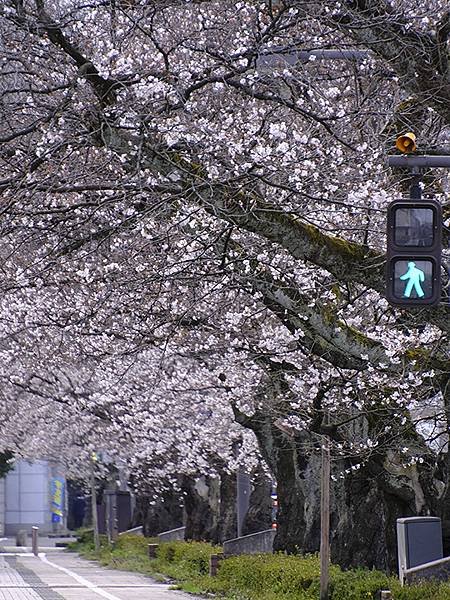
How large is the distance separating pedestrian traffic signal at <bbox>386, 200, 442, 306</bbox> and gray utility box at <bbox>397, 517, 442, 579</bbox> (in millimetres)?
7989

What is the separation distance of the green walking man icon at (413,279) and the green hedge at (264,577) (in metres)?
6.37

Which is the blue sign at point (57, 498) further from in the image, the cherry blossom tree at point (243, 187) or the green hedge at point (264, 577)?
the cherry blossom tree at point (243, 187)

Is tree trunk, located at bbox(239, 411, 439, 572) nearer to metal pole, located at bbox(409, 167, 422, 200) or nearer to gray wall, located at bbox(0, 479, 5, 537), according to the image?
metal pole, located at bbox(409, 167, 422, 200)

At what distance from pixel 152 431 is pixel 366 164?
1897cm

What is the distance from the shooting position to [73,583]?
26344mm

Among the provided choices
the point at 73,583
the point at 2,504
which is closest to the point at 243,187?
the point at 73,583

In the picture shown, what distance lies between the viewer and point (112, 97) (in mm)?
11555

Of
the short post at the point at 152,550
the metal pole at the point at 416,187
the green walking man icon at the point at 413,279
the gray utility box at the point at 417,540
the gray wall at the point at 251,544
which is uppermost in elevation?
the metal pole at the point at 416,187

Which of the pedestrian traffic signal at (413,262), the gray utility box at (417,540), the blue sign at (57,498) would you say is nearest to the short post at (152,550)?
the gray utility box at (417,540)

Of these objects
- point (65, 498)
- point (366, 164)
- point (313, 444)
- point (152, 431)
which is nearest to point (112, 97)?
point (366, 164)

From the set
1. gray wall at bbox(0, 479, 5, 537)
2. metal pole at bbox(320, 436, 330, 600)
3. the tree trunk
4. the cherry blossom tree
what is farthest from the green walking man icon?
gray wall at bbox(0, 479, 5, 537)

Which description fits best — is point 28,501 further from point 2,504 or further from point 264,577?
point 264,577

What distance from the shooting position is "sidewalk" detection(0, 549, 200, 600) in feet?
73.0

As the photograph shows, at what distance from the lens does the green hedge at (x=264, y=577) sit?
646 inches
